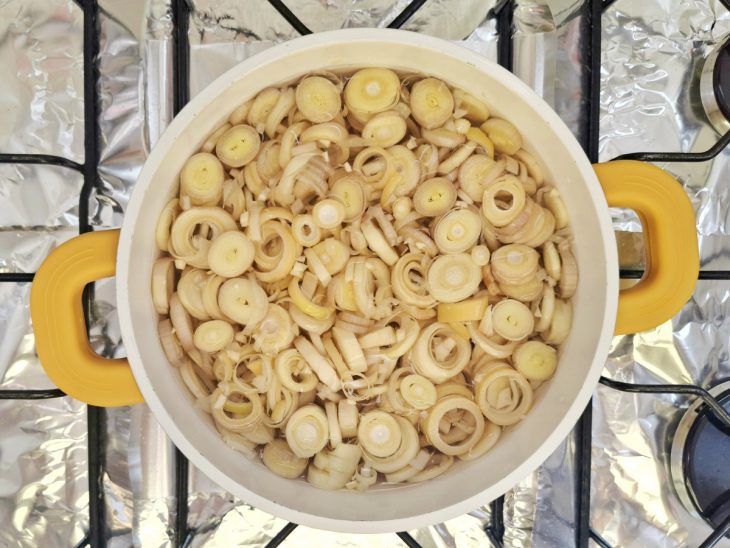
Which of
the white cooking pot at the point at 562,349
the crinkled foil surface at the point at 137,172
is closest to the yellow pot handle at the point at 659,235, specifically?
the white cooking pot at the point at 562,349

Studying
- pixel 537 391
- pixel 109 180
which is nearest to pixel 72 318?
pixel 109 180

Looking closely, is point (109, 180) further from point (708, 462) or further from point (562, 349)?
point (708, 462)

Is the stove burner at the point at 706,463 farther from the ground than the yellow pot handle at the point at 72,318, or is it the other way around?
the yellow pot handle at the point at 72,318

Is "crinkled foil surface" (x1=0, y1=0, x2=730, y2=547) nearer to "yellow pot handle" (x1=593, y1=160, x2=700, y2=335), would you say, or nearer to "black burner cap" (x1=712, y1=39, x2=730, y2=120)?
"black burner cap" (x1=712, y1=39, x2=730, y2=120)

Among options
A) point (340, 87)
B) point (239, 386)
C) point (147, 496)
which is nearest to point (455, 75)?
point (340, 87)

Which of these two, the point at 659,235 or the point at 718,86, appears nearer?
the point at 659,235

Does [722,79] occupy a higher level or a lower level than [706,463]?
higher

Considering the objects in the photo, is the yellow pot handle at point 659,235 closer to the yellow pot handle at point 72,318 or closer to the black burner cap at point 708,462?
the black burner cap at point 708,462
